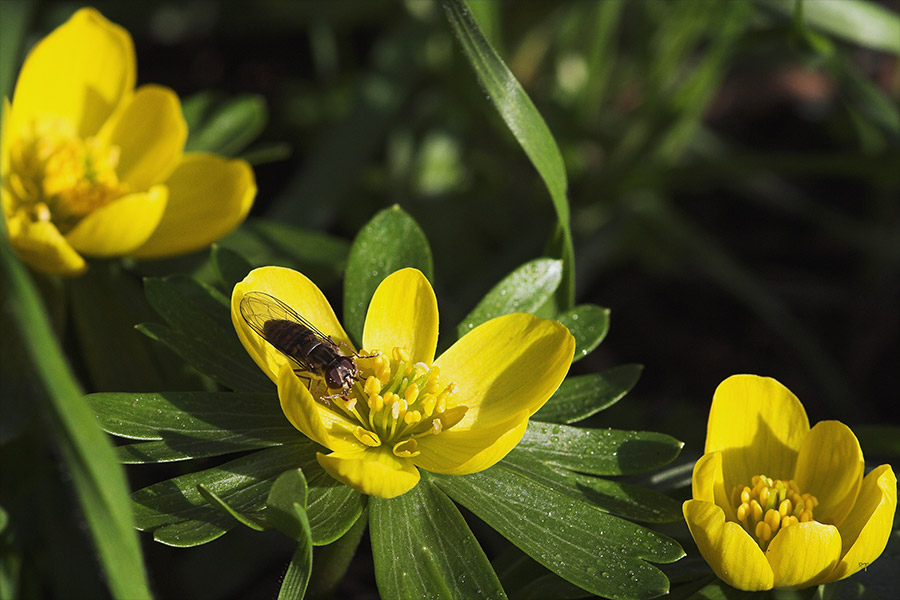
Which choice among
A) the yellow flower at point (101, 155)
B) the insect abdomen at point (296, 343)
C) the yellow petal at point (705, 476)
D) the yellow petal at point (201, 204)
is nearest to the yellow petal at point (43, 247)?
the yellow flower at point (101, 155)

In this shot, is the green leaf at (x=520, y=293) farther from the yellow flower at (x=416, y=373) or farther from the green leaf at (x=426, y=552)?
the green leaf at (x=426, y=552)

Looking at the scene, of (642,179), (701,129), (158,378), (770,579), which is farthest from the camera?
(701,129)

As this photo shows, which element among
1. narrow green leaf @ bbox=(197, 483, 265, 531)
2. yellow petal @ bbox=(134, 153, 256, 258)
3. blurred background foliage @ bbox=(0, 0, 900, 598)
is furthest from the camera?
blurred background foliage @ bbox=(0, 0, 900, 598)

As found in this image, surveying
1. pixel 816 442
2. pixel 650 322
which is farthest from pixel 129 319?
pixel 650 322

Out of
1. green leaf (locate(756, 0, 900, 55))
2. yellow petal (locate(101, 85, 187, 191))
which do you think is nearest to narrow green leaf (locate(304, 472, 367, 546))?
yellow petal (locate(101, 85, 187, 191))

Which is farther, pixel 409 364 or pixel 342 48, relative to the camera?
pixel 342 48

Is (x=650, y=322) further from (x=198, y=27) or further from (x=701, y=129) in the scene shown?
(x=198, y=27)

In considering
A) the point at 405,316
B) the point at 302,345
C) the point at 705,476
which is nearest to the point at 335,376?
the point at 302,345

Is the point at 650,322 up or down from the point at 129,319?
down

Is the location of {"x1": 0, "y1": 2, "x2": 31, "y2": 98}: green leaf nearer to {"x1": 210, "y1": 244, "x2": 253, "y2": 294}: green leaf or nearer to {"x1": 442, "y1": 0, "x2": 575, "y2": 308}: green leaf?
{"x1": 210, "y1": 244, "x2": 253, "y2": 294}: green leaf
